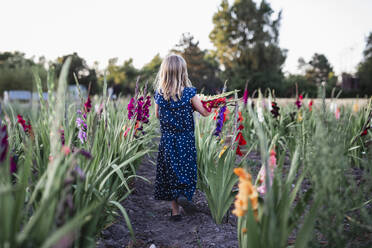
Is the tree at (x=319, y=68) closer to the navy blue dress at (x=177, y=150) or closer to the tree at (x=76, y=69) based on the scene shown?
the tree at (x=76, y=69)

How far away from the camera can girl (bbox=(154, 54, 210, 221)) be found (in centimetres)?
235

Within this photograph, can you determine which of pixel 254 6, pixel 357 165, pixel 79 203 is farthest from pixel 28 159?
pixel 254 6

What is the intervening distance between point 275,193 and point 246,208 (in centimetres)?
16

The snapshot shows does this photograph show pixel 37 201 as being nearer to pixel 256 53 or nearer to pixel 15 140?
pixel 15 140

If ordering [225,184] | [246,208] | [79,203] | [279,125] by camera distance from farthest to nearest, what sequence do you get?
[279,125] < [225,184] < [79,203] < [246,208]

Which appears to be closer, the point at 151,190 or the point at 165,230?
the point at 165,230

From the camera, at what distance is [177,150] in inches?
94.3

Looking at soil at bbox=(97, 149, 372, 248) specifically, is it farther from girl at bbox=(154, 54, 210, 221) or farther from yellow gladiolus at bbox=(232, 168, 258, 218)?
yellow gladiolus at bbox=(232, 168, 258, 218)

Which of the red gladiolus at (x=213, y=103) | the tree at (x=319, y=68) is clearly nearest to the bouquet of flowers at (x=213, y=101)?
the red gladiolus at (x=213, y=103)

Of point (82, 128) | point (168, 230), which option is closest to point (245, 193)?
point (168, 230)

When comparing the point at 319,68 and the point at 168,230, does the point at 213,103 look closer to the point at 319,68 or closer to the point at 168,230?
the point at 168,230

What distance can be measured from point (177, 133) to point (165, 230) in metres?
0.78

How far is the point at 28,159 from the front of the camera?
0.96 m

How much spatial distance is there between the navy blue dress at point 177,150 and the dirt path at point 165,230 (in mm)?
186
